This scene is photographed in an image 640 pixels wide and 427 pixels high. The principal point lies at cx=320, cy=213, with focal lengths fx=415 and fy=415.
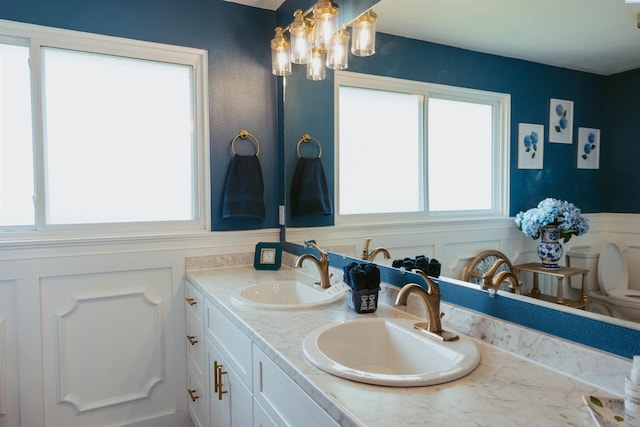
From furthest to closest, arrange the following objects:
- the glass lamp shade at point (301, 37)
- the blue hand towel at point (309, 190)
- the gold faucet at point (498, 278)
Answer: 1. the blue hand towel at point (309, 190)
2. the glass lamp shade at point (301, 37)
3. the gold faucet at point (498, 278)

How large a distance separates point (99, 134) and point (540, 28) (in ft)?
6.40

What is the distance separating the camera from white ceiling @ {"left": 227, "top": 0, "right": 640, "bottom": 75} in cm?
87

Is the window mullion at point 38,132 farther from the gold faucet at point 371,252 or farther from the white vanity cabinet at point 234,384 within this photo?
the gold faucet at point 371,252

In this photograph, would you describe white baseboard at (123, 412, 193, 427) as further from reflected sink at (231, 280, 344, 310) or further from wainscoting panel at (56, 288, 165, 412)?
reflected sink at (231, 280, 344, 310)

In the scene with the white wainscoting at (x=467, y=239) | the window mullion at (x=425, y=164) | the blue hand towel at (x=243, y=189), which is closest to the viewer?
the white wainscoting at (x=467, y=239)

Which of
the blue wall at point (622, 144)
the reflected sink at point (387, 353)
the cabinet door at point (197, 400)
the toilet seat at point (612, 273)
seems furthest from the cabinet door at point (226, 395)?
the blue wall at point (622, 144)

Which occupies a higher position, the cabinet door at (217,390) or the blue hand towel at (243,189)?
the blue hand towel at (243,189)

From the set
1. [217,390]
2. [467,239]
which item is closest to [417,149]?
Answer: [467,239]

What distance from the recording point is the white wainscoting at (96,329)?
1896 millimetres

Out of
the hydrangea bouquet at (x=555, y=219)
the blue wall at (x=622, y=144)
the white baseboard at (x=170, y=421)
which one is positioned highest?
the blue wall at (x=622, y=144)

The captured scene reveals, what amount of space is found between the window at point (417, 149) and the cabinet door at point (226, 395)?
0.81 meters

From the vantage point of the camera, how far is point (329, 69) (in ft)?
6.31

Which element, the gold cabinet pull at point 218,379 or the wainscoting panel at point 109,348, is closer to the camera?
the gold cabinet pull at point 218,379

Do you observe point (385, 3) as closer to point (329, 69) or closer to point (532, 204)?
point (329, 69)
